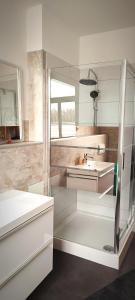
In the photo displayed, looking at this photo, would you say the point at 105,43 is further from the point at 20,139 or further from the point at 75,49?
the point at 20,139

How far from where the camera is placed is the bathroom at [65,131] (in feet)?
6.76

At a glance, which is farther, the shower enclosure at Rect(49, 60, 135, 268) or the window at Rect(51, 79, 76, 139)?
the window at Rect(51, 79, 76, 139)

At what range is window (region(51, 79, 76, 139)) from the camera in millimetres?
2549

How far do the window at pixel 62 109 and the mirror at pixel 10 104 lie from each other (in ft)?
1.38

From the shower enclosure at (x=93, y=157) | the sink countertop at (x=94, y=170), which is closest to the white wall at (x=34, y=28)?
the shower enclosure at (x=93, y=157)

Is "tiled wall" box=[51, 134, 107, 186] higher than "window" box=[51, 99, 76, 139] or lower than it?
lower

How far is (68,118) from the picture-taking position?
9.07 feet

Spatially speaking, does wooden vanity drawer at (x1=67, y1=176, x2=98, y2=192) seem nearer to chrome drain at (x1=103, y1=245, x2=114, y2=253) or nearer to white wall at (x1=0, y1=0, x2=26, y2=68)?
chrome drain at (x1=103, y1=245, x2=114, y2=253)

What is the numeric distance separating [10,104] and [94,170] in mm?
1152

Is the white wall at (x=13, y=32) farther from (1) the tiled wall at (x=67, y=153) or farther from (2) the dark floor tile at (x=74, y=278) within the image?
(2) the dark floor tile at (x=74, y=278)

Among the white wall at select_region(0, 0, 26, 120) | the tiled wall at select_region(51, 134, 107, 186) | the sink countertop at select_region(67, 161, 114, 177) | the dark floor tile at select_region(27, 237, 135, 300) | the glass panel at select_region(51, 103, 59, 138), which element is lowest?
the dark floor tile at select_region(27, 237, 135, 300)

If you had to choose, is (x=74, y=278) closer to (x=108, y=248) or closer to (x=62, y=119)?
(x=108, y=248)

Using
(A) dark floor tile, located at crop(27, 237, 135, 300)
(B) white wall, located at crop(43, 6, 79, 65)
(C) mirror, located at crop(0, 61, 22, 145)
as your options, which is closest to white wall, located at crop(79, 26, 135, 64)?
(B) white wall, located at crop(43, 6, 79, 65)

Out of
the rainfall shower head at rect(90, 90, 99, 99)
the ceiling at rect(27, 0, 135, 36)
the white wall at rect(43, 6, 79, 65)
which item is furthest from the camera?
the rainfall shower head at rect(90, 90, 99, 99)
